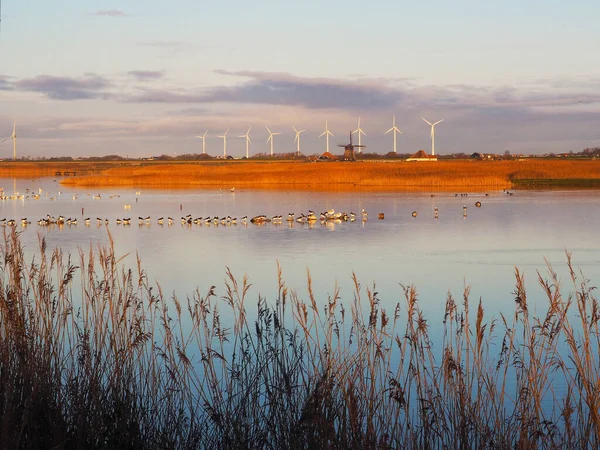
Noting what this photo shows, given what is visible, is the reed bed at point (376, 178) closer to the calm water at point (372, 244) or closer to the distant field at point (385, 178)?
the distant field at point (385, 178)

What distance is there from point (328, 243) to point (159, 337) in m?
14.3

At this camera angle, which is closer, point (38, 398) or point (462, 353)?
point (38, 398)

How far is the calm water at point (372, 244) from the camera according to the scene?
16.0 metres

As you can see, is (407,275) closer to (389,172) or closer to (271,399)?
(271,399)

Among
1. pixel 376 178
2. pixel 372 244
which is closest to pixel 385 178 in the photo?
Result: pixel 376 178

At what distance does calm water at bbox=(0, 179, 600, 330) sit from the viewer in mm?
16016

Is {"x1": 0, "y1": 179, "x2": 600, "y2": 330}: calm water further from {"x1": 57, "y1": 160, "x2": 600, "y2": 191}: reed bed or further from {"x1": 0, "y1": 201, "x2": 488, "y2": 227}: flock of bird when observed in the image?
{"x1": 57, "y1": 160, "x2": 600, "y2": 191}: reed bed

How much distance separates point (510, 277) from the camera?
663 inches

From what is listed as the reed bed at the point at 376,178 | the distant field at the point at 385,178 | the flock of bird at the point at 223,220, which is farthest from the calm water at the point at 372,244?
the reed bed at the point at 376,178

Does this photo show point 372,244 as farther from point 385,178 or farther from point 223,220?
point 385,178

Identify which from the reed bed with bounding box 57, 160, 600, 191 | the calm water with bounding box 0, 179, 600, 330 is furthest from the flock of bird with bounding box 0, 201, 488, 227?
the reed bed with bounding box 57, 160, 600, 191

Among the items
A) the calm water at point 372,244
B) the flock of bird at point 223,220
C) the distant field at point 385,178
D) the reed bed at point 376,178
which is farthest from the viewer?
the reed bed at point 376,178

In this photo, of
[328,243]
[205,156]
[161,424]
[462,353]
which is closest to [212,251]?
[328,243]

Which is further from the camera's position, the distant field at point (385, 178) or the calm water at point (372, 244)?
the distant field at point (385, 178)
